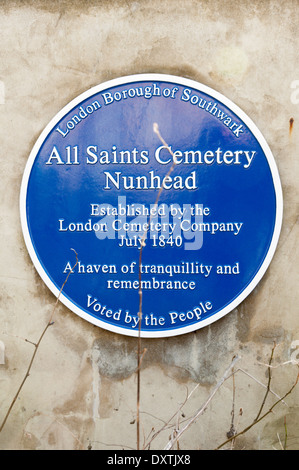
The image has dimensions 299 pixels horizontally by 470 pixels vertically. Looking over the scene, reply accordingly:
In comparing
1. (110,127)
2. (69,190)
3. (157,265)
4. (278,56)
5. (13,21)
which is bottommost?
(157,265)

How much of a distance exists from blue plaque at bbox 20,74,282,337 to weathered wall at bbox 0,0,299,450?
0.11m

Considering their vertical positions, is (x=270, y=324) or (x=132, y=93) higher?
(x=132, y=93)

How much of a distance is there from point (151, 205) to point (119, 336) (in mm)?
940

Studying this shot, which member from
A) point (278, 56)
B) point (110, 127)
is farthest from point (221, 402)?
point (278, 56)

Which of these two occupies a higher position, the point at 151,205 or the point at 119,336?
the point at 151,205

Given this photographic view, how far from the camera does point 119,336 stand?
3689 millimetres

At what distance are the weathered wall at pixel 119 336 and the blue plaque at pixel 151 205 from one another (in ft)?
0.35

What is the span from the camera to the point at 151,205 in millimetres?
3643

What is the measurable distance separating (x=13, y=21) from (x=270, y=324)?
2.78 meters

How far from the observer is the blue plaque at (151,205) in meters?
3.61

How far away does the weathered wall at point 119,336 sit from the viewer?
11.8 feet

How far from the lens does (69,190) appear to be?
368cm
